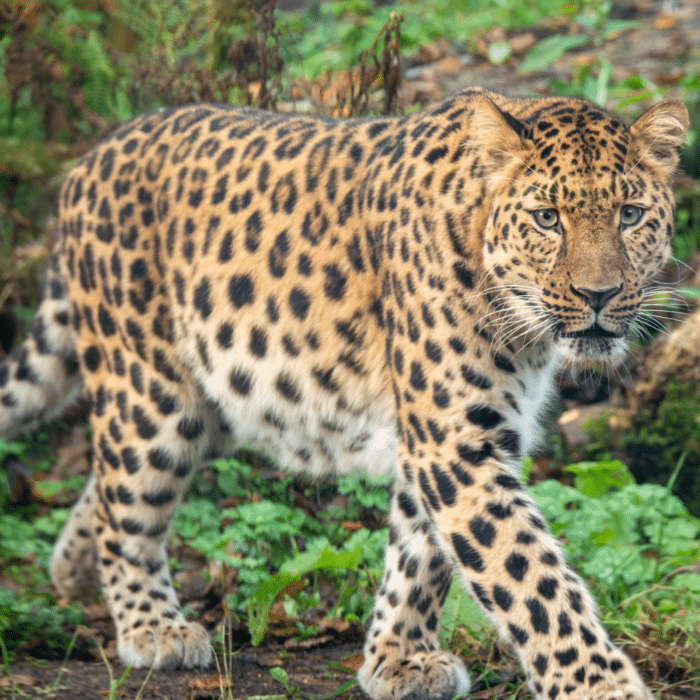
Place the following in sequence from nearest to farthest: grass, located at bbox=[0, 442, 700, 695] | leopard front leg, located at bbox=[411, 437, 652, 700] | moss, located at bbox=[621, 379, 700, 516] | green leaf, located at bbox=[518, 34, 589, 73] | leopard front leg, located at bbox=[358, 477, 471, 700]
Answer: leopard front leg, located at bbox=[411, 437, 652, 700] → leopard front leg, located at bbox=[358, 477, 471, 700] → grass, located at bbox=[0, 442, 700, 695] → moss, located at bbox=[621, 379, 700, 516] → green leaf, located at bbox=[518, 34, 589, 73]

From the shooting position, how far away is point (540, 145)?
350 cm

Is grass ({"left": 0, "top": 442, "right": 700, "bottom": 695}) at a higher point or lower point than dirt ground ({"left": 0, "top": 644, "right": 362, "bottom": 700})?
higher

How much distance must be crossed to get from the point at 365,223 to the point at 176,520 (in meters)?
2.36

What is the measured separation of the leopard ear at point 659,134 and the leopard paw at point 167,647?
2799mm

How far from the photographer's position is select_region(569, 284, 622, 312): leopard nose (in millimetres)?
3287

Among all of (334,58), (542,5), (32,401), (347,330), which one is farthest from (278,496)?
(542,5)

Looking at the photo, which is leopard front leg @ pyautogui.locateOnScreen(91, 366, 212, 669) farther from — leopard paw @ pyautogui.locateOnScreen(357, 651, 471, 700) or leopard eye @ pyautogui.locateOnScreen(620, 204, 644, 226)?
leopard eye @ pyautogui.locateOnScreen(620, 204, 644, 226)

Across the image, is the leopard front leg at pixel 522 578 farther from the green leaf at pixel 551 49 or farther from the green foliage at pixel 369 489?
the green leaf at pixel 551 49

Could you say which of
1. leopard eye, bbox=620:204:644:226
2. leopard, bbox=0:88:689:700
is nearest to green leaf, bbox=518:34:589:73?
leopard, bbox=0:88:689:700

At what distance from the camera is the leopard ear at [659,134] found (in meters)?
3.51

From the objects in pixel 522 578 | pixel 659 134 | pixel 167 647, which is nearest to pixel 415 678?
pixel 522 578

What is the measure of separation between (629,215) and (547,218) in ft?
0.91

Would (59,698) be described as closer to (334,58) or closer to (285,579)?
(285,579)

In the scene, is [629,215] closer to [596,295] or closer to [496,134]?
[596,295]
